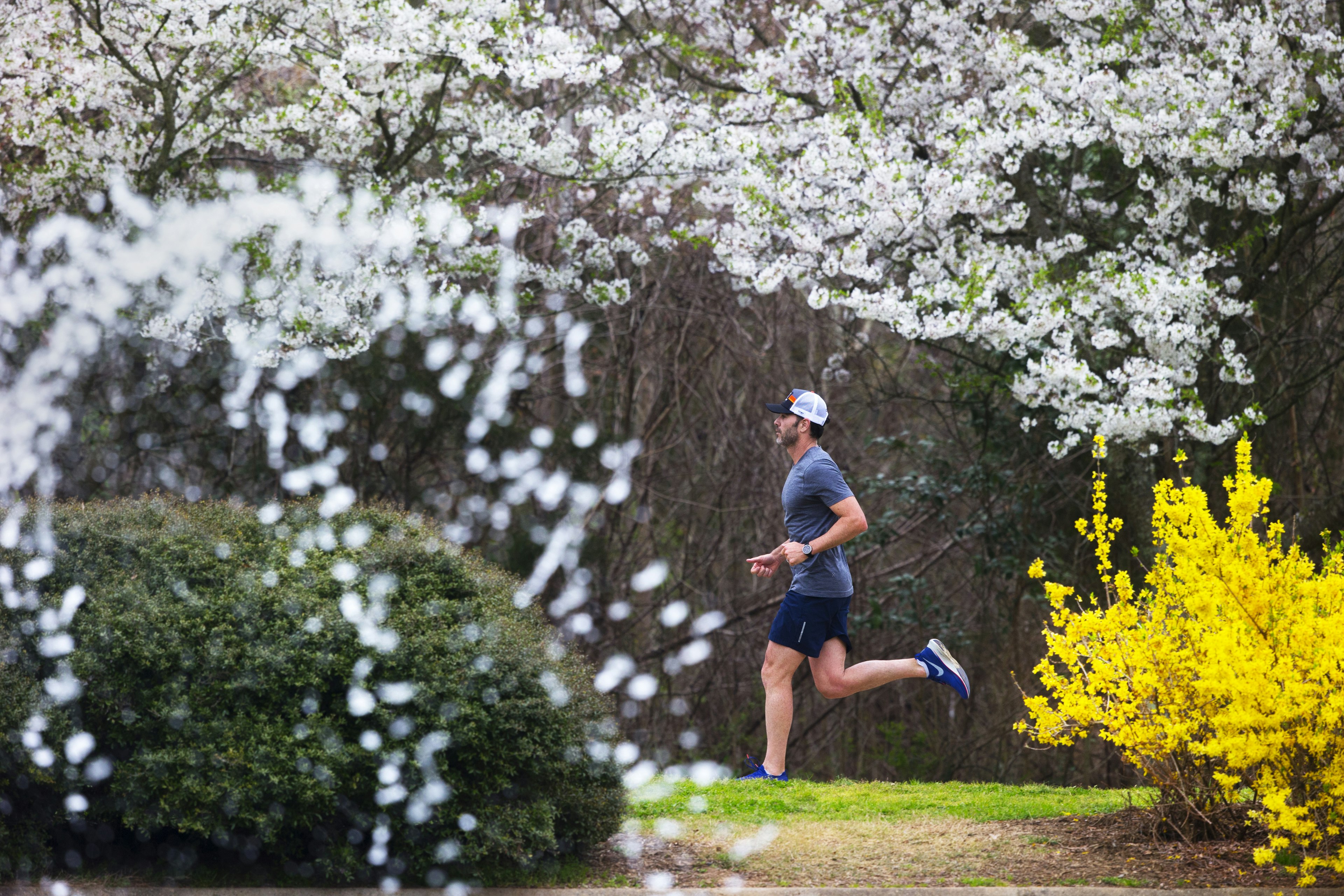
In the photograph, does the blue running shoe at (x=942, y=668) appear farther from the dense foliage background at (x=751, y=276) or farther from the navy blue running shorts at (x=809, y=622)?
the dense foliage background at (x=751, y=276)

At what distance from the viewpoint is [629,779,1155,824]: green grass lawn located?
5039 mm

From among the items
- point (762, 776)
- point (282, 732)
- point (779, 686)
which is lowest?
point (762, 776)

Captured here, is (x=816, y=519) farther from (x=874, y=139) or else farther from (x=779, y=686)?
(x=874, y=139)

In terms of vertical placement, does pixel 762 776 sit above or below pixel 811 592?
below

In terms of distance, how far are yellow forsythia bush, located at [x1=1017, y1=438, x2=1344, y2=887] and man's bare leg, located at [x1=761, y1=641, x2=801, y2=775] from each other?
3.98ft

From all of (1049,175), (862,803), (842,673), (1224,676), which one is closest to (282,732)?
(842,673)

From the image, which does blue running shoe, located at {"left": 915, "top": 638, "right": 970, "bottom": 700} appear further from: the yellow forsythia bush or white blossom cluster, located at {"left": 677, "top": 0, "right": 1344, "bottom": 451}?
white blossom cluster, located at {"left": 677, "top": 0, "right": 1344, "bottom": 451}

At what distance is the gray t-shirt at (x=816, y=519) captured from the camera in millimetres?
5277

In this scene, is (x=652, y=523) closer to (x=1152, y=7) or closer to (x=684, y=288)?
(x=684, y=288)

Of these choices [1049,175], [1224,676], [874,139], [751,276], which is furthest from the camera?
[1049,175]

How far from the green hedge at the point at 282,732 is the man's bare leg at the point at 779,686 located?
1.39 metres

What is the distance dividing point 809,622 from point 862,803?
2.75 feet

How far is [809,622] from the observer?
5.36 metres

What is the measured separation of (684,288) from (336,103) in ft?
12.3
